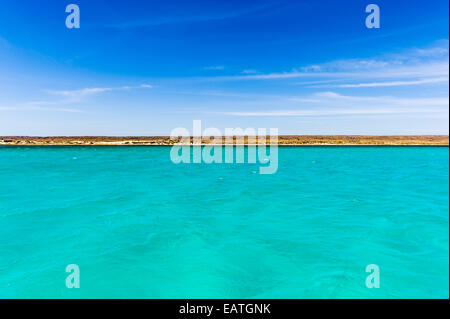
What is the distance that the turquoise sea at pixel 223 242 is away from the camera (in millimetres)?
9938

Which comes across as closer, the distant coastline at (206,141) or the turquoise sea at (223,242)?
the turquoise sea at (223,242)

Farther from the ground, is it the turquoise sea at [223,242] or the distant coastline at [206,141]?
the distant coastline at [206,141]

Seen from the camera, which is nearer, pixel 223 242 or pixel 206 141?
pixel 223 242

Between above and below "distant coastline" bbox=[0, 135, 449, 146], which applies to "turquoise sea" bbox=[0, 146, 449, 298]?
below

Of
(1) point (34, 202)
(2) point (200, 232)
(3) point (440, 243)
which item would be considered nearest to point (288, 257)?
(2) point (200, 232)

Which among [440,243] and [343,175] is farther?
[343,175]

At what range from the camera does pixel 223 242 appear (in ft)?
44.7

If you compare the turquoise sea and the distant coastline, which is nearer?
the turquoise sea

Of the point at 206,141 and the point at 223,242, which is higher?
the point at 206,141

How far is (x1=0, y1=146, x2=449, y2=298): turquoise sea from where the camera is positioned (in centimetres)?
994
